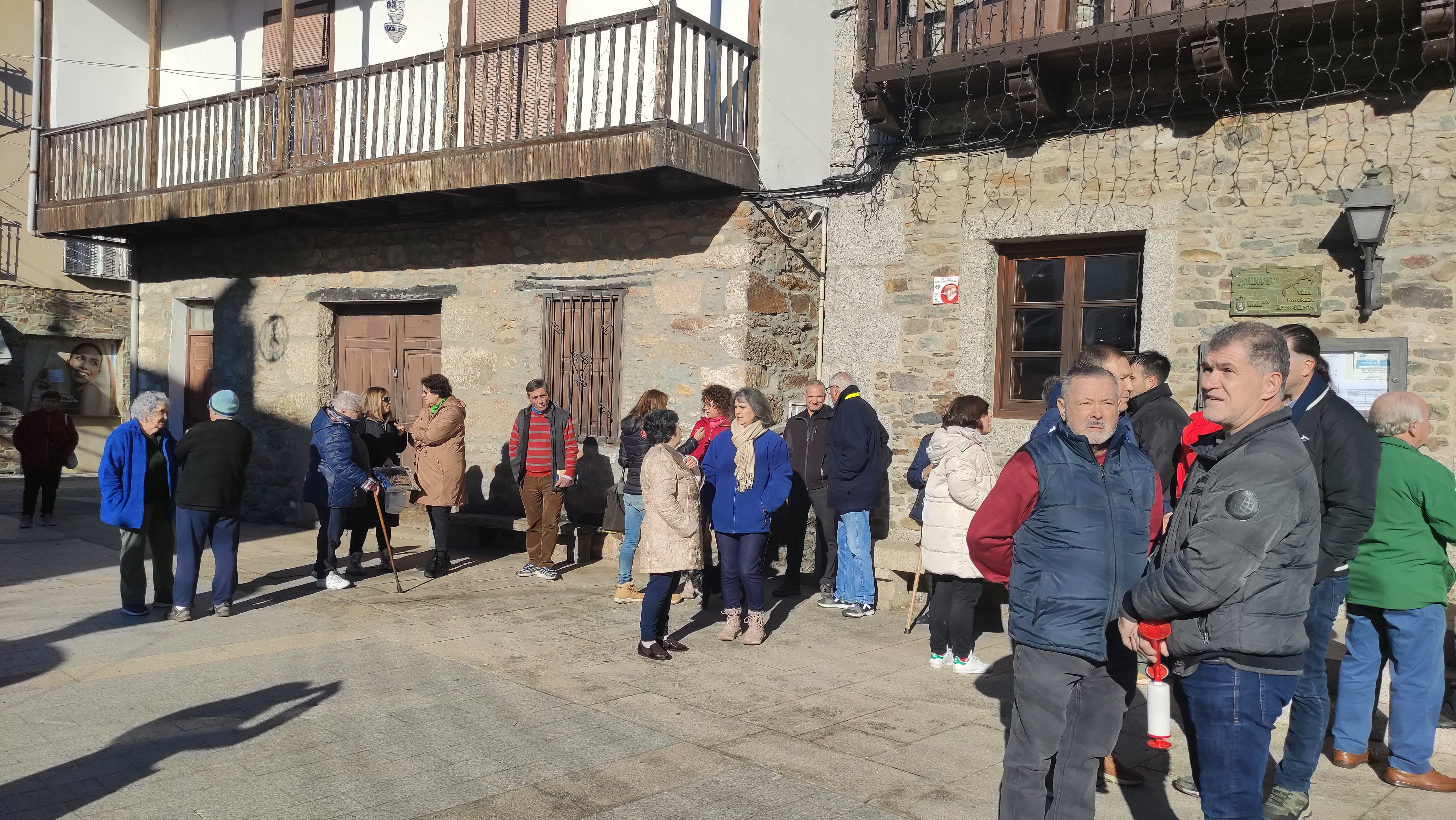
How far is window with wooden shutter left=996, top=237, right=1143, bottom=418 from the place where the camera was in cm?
804

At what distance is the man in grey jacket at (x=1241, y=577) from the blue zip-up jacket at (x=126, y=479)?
20.2ft

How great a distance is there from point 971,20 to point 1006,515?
19.3 ft

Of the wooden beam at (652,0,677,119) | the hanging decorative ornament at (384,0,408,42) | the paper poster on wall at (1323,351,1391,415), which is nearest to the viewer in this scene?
the paper poster on wall at (1323,351,1391,415)

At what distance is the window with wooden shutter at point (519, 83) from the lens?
932 cm

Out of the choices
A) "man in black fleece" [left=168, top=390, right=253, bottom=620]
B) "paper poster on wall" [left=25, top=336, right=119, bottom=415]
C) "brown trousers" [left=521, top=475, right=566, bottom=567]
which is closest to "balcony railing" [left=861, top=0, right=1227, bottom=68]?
"brown trousers" [left=521, top=475, right=566, bottom=567]

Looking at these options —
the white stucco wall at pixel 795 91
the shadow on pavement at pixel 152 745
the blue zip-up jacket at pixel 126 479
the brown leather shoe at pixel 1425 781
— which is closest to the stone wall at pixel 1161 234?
the white stucco wall at pixel 795 91

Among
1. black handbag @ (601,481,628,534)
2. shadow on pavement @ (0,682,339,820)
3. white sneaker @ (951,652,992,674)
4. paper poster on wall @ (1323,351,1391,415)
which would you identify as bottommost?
shadow on pavement @ (0,682,339,820)

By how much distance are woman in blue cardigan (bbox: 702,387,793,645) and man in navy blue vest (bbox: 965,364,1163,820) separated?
3.09m

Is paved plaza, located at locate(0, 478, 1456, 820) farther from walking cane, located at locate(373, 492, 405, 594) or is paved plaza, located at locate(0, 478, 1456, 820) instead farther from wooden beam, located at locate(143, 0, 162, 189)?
wooden beam, located at locate(143, 0, 162, 189)

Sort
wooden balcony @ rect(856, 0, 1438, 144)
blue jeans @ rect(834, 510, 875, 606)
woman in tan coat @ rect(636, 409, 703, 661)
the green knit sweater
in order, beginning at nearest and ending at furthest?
the green knit sweater
woman in tan coat @ rect(636, 409, 703, 661)
wooden balcony @ rect(856, 0, 1438, 144)
blue jeans @ rect(834, 510, 875, 606)

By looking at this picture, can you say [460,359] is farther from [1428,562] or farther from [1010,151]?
[1428,562]

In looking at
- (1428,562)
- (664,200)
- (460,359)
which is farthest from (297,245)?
(1428,562)

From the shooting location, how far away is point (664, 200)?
9.62 m

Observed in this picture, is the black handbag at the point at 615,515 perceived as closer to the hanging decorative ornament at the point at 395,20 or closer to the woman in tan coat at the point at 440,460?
the woman in tan coat at the point at 440,460
